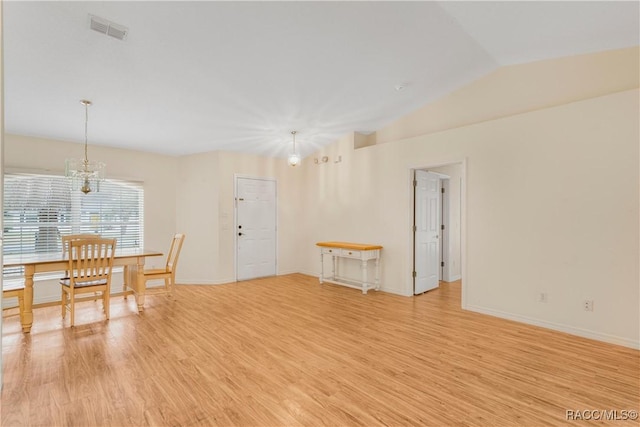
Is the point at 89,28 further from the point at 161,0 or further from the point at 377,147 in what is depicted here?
the point at 377,147

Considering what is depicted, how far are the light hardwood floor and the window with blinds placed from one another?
1292mm

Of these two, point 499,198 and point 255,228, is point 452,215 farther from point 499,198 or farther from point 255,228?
point 255,228

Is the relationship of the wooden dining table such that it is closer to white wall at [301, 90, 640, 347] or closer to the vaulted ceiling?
the vaulted ceiling

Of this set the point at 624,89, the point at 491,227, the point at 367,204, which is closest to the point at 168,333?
the point at 367,204

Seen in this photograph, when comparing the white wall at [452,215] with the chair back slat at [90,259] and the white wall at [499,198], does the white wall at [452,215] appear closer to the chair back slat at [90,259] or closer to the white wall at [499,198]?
the white wall at [499,198]

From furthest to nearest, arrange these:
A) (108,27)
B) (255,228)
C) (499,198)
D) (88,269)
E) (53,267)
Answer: (255,228) < (499,198) < (88,269) < (53,267) < (108,27)

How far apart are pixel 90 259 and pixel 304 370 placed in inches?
119

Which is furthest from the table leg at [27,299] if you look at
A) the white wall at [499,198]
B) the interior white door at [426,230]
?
the interior white door at [426,230]

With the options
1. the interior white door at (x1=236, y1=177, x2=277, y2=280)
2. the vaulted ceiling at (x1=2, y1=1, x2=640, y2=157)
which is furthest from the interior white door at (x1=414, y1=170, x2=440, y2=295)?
the interior white door at (x1=236, y1=177, x2=277, y2=280)

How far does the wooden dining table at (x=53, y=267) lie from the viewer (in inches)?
136

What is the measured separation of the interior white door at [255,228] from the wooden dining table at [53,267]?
6.26 feet

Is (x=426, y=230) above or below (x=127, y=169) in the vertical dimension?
below

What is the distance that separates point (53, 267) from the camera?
3.63 meters

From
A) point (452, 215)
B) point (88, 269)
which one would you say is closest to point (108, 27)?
point (88, 269)
